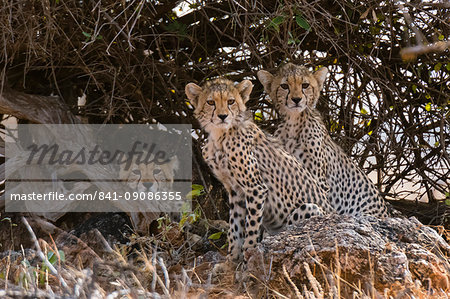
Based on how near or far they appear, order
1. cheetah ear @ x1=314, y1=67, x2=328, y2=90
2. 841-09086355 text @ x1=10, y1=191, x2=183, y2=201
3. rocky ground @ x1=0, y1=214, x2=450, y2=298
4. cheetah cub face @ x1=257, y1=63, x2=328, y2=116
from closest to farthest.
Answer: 1. rocky ground @ x1=0, y1=214, x2=450, y2=298
2. cheetah cub face @ x1=257, y1=63, x2=328, y2=116
3. cheetah ear @ x1=314, y1=67, x2=328, y2=90
4. 841-09086355 text @ x1=10, y1=191, x2=183, y2=201

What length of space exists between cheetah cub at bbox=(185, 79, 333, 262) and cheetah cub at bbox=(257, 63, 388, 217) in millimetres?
231

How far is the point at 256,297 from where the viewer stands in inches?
116

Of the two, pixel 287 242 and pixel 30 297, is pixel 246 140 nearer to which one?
pixel 287 242

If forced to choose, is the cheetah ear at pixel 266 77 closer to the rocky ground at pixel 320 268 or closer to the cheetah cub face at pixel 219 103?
the cheetah cub face at pixel 219 103

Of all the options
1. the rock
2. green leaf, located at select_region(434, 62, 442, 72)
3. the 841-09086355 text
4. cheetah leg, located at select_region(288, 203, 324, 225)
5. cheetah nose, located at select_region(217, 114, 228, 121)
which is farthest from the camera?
green leaf, located at select_region(434, 62, 442, 72)

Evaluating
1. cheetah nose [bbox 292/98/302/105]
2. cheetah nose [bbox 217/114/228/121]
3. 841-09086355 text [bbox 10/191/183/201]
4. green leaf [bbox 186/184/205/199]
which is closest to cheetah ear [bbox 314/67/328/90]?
cheetah nose [bbox 292/98/302/105]

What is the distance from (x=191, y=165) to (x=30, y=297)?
2772 millimetres

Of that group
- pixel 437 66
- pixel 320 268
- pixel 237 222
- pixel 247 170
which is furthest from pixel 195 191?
pixel 437 66

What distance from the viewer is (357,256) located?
2.81m

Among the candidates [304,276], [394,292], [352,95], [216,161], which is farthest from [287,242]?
[352,95]

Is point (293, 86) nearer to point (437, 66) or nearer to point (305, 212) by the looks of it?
point (305, 212)

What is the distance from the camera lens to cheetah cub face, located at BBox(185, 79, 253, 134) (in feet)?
11.9

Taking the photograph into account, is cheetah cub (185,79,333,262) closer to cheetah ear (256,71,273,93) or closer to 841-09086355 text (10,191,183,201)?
cheetah ear (256,71,273,93)

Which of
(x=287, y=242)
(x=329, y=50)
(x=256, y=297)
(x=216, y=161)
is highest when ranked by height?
(x=329, y=50)
